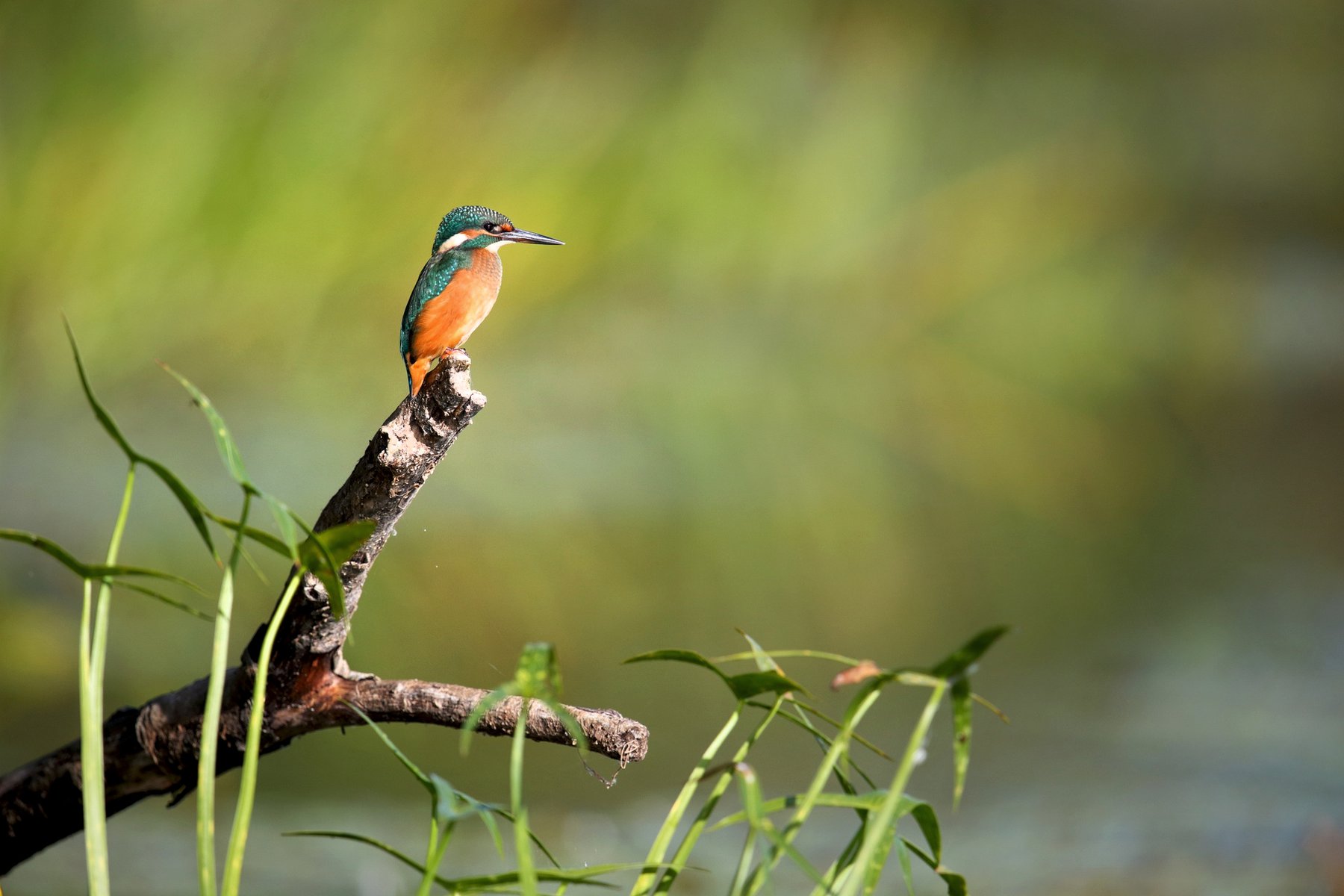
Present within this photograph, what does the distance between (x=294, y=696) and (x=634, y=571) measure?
1.11m

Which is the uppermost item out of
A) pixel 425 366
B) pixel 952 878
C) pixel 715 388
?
pixel 715 388

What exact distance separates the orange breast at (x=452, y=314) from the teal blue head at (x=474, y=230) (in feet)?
0.14

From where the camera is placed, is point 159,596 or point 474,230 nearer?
point 159,596

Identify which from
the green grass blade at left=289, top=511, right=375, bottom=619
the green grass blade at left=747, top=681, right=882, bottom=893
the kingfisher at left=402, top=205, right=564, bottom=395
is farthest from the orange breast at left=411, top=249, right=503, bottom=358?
the green grass blade at left=747, top=681, right=882, bottom=893

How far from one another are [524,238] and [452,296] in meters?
0.11

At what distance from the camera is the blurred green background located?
1.10 metres

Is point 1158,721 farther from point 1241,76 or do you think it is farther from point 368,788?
point 1241,76

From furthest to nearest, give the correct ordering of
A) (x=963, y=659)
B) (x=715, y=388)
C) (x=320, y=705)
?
(x=715, y=388) < (x=320, y=705) < (x=963, y=659)

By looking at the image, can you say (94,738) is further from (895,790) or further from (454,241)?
(454,241)

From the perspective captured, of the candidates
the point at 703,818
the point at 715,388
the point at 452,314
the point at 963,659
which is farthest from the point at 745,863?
the point at 715,388

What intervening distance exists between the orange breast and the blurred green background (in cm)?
49

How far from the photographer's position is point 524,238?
0.71m

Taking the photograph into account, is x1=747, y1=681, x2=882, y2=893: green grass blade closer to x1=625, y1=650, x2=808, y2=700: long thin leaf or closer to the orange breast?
x1=625, y1=650, x2=808, y2=700: long thin leaf

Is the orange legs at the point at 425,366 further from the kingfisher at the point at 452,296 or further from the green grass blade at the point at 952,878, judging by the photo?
the green grass blade at the point at 952,878
